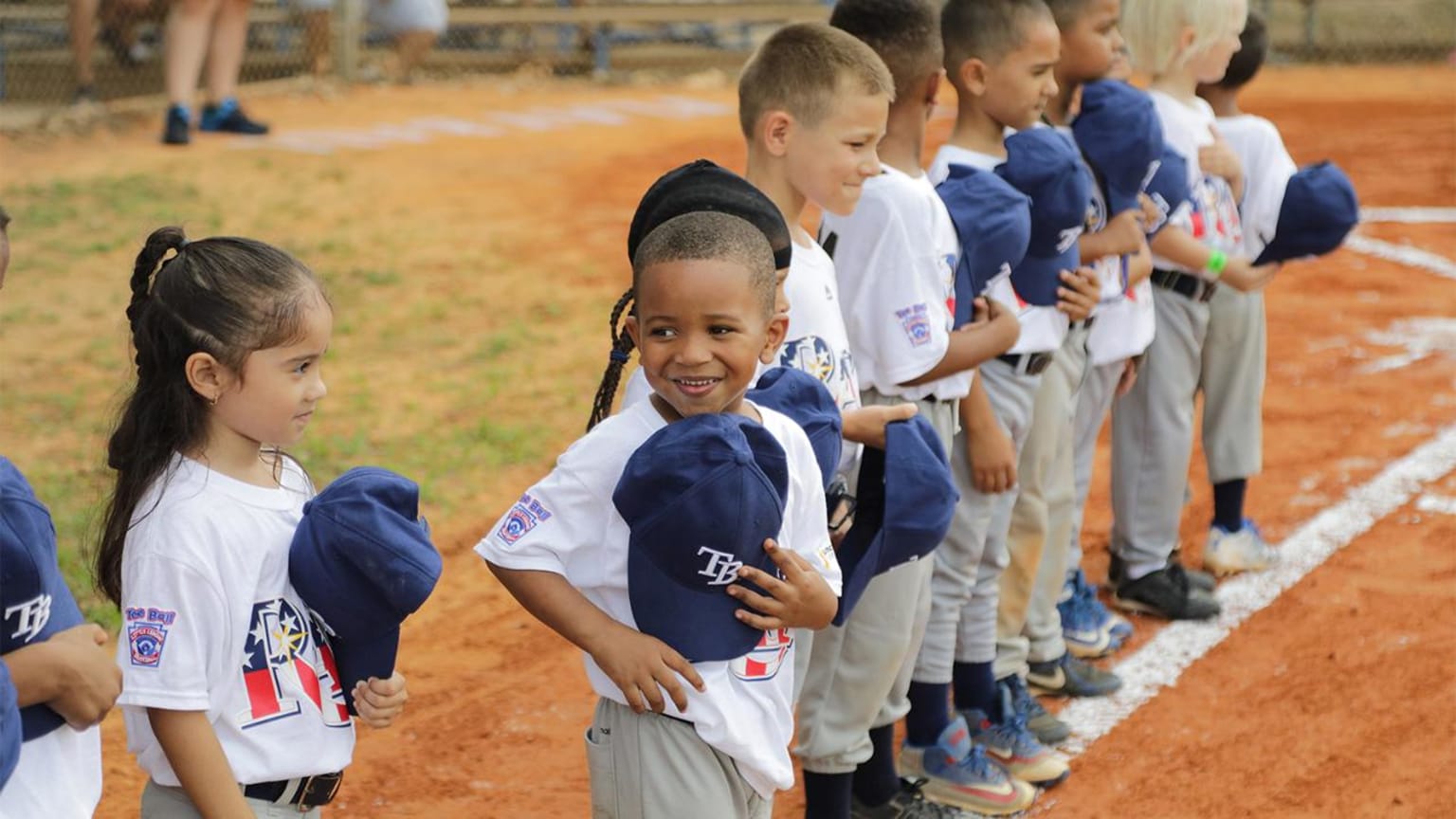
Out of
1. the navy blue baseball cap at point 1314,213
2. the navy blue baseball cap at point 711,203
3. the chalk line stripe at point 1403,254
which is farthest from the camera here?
the chalk line stripe at point 1403,254

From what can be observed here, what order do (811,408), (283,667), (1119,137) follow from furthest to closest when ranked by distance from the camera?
(1119,137), (811,408), (283,667)

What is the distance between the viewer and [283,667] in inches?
105

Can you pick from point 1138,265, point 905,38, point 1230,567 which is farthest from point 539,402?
point 905,38

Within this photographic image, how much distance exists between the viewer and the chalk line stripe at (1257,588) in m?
4.73

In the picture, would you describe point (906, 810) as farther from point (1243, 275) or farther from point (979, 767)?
point (1243, 275)

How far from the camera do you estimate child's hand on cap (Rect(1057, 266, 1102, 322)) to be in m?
4.31

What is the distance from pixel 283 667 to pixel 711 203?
3.93ft

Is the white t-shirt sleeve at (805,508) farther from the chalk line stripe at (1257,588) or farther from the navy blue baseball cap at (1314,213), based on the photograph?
the navy blue baseball cap at (1314,213)

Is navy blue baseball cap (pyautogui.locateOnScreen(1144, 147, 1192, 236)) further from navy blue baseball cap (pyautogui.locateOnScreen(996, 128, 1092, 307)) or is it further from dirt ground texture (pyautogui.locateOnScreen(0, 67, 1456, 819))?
dirt ground texture (pyautogui.locateOnScreen(0, 67, 1456, 819))

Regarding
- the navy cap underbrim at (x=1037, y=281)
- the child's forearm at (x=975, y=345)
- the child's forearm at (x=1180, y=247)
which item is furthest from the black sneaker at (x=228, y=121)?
the child's forearm at (x=975, y=345)

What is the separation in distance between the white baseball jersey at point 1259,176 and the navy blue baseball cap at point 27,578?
4.23 metres

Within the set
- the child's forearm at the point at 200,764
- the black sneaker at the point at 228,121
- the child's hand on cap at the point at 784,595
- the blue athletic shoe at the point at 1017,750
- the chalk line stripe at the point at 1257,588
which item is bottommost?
the black sneaker at the point at 228,121

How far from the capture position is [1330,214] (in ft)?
17.5

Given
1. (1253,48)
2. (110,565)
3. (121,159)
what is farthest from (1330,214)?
(121,159)
